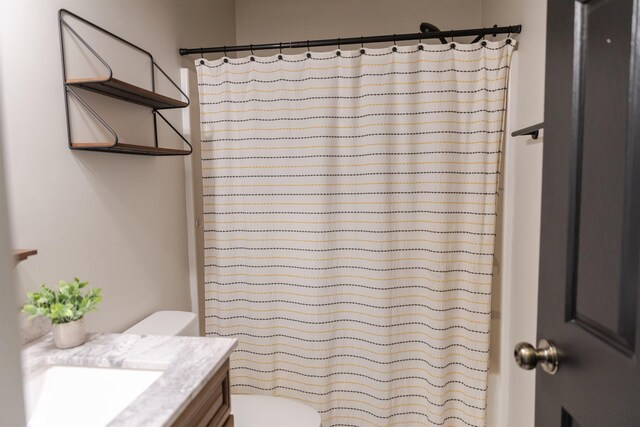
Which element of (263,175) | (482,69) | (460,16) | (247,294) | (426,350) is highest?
(460,16)

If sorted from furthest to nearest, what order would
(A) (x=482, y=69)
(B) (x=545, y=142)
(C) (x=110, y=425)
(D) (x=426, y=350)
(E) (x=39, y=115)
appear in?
(D) (x=426, y=350) < (A) (x=482, y=69) < (E) (x=39, y=115) < (B) (x=545, y=142) < (C) (x=110, y=425)

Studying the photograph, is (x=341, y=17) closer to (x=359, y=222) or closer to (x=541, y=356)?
(x=359, y=222)

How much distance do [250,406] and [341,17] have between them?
241 centimetres

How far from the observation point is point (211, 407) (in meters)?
1.08

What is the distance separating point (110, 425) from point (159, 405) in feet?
0.32

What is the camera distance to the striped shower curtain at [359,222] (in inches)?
71.9

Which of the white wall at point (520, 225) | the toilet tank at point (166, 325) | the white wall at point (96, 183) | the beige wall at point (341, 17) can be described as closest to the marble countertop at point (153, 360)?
the white wall at point (96, 183)

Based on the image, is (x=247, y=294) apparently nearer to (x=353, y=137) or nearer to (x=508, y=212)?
(x=353, y=137)

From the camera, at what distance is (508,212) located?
6.11 feet

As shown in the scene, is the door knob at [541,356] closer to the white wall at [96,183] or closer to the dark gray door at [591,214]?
the dark gray door at [591,214]

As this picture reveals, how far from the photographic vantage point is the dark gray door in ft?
2.10

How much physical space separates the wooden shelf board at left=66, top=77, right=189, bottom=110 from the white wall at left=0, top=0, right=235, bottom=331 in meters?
0.05

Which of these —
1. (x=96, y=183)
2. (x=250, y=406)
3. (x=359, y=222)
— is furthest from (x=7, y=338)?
(x=359, y=222)

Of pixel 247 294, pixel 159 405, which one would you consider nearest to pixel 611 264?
pixel 159 405
